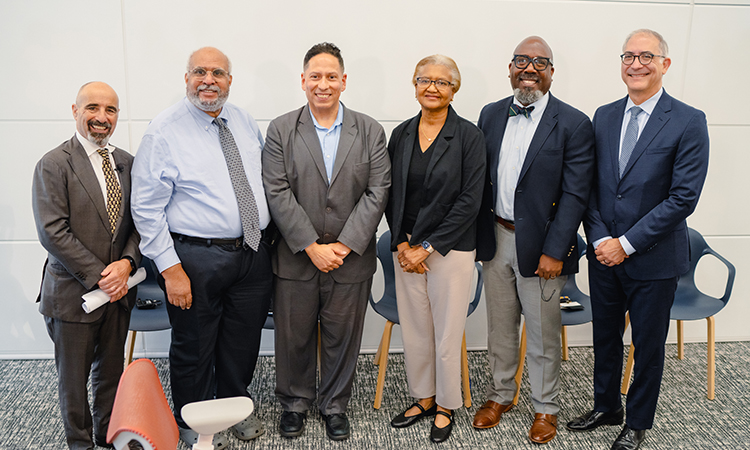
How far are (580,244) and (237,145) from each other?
7.25 feet

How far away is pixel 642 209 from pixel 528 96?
77cm

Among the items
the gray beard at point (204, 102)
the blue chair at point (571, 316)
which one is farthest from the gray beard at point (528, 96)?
the gray beard at point (204, 102)

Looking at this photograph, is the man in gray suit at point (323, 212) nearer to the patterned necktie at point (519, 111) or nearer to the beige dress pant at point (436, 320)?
the beige dress pant at point (436, 320)

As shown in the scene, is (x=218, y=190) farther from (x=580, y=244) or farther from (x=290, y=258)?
(x=580, y=244)

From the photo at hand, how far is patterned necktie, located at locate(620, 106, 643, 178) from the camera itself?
2602 mm

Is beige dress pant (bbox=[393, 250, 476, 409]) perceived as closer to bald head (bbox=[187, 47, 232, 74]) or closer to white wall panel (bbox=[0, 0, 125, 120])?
bald head (bbox=[187, 47, 232, 74])

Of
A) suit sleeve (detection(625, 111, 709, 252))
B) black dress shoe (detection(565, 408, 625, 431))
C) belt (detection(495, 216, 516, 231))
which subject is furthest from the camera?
black dress shoe (detection(565, 408, 625, 431))

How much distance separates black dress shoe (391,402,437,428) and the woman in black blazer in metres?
0.01

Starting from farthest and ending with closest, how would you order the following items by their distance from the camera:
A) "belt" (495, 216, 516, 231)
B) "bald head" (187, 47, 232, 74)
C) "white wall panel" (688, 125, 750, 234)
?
"white wall panel" (688, 125, 750, 234) < "belt" (495, 216, 516, 231) < "bald head" (187, 47, 232, 74)

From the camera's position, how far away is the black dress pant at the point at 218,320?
8.50 feet

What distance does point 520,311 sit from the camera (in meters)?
2.96

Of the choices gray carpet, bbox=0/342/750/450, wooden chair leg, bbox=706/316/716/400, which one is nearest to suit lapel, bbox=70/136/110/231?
gray carpet, bbox=0/342/750/450

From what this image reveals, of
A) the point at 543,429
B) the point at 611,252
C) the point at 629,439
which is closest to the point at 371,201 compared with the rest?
the point at 611,252

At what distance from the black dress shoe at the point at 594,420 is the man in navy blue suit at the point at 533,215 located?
0.47ft
